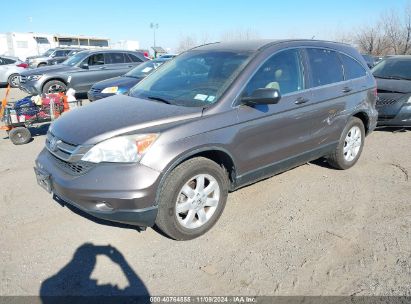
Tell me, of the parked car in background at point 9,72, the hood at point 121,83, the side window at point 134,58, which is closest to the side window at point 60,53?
the parked car in background at point 9,72

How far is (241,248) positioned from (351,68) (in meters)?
3.20

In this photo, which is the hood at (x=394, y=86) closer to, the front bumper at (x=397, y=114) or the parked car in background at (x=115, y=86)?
the front bumper at (x=397, y=114)

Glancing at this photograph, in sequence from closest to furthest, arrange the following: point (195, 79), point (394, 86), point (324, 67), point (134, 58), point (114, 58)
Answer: point (195, 79)
point (324, 67)
point (394, 86)
point (114, 58)
point (134, 58)

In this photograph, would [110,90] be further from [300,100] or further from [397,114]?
[397,114]

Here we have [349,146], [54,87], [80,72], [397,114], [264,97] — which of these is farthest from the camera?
[80,72]

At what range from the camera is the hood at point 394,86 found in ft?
23.8

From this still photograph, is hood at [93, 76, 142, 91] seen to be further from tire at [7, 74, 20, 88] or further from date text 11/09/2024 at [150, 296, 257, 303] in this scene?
tire at [7, 74, 20, 88]

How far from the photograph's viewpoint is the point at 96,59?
12.5 metres

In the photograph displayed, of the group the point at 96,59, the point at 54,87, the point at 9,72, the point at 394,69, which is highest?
the point at 96,59

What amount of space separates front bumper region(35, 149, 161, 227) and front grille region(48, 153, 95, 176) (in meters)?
0.03

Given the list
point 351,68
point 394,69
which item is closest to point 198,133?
point 351,68

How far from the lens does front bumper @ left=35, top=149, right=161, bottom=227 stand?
2906mm

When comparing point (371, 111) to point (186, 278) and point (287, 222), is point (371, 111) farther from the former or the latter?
point (186, 278)

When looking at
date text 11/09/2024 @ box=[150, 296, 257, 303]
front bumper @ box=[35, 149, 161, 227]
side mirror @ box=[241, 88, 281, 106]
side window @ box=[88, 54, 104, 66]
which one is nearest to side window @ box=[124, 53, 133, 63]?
side window @ box=[88, 54, 104, 66]
